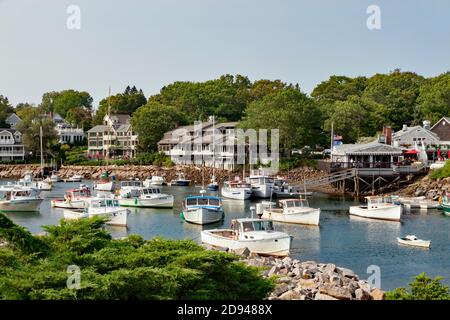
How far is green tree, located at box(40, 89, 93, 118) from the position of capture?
369ft

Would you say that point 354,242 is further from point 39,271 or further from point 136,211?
point 39,271

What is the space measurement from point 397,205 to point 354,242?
8.41 m

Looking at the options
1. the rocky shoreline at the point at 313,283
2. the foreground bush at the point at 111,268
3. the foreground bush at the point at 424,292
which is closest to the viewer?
Result: the foreground bush at the point at 111,268

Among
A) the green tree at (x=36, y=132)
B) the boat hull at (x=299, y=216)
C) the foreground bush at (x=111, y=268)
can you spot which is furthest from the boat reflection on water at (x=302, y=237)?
the green tree at (x=36, y=132)

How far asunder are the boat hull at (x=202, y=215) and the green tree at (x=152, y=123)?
4832 cm

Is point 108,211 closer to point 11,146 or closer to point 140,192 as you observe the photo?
point 140,192

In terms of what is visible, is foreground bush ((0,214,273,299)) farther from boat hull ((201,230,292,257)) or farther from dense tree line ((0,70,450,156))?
dense tree line ((0,70,450,156))

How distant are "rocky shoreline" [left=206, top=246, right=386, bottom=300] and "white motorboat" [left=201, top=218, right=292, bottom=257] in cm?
288

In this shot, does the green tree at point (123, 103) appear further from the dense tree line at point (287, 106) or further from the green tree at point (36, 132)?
the green tree at point (36, 132)

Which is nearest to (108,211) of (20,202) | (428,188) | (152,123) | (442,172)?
(20,202)

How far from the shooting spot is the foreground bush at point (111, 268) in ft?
35.9

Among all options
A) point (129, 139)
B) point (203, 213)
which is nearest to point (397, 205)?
point (203, 213)

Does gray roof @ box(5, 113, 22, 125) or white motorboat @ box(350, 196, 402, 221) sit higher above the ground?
gray roof @ box(5, 113, 22, 125)

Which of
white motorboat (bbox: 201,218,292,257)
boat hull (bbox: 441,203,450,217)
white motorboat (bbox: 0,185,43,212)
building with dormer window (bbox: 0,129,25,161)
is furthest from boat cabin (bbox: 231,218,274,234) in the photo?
building with dormer window (bbox: 0,129,25,161)
